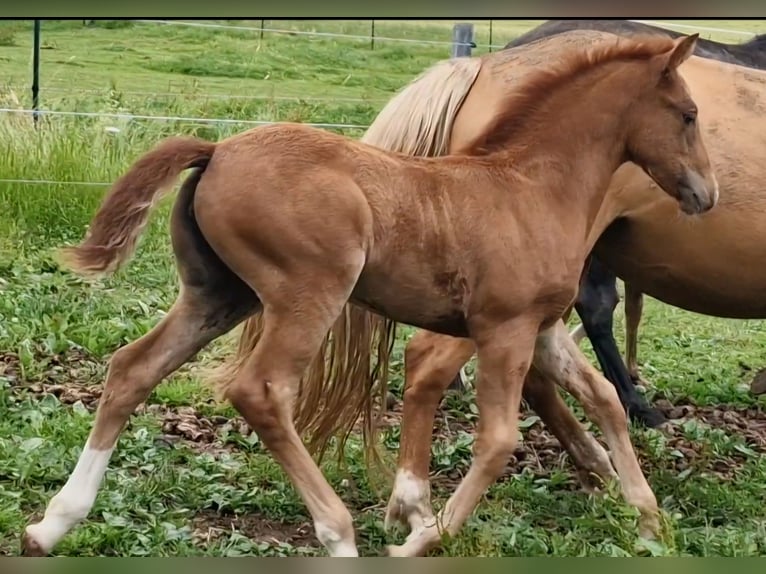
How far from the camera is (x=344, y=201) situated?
3.14m

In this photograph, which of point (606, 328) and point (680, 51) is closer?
point (680, 51)

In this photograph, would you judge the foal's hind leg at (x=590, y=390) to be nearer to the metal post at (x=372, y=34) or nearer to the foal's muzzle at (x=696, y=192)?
the foal's muzzle at (x=696, y=192)

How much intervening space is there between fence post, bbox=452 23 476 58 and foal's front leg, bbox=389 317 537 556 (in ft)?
5.19

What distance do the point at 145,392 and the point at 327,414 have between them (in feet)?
2.39

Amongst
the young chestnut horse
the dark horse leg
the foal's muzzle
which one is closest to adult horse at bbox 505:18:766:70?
the dark horse leg

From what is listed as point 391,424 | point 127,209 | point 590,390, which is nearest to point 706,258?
point 590,390

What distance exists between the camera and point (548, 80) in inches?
136

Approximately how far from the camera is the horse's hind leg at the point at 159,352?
10.5 feet

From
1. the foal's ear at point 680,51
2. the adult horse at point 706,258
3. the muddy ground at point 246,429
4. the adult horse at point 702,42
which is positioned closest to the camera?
the foal's ear at point 680,51

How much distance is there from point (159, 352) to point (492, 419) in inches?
37.1

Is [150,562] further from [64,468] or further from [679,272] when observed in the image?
[679,272]

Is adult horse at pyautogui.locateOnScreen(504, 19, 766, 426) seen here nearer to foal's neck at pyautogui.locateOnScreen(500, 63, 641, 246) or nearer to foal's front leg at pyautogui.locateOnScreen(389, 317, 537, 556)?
foal's neck at pyautogui.locateOnScreen(500, 63, 641, 246)

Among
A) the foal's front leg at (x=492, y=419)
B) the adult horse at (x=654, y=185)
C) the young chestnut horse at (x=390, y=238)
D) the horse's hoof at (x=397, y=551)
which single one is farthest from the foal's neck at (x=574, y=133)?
the horse's hoof at (x=397, y=551)

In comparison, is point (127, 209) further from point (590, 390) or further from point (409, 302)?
point (590, 390)
